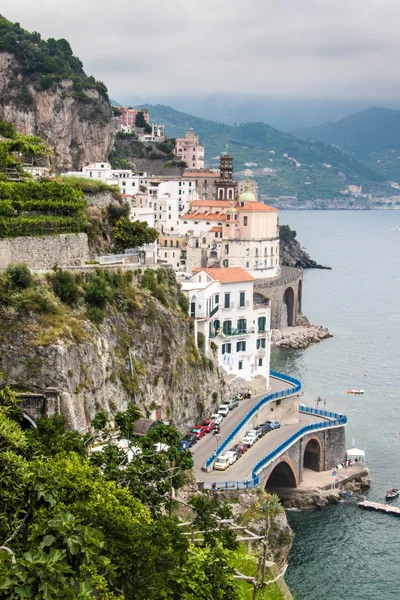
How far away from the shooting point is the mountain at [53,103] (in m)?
98.1

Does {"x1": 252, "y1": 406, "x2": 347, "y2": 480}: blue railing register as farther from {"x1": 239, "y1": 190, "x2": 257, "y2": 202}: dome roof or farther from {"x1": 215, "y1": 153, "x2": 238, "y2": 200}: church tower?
{"x1": 215, "y1": 153, "x2": 238, "y2": 200}: church tower

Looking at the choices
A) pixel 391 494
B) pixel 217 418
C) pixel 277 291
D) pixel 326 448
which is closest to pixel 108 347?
pixel 217 418

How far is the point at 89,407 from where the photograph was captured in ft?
118

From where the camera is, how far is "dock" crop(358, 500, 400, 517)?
44.2m

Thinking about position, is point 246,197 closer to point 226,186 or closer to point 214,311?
point 226,186

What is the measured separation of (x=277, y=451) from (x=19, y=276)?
49.9 feet

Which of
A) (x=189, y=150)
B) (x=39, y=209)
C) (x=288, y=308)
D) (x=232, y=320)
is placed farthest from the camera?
(x=189, y=150)

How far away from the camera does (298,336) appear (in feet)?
284

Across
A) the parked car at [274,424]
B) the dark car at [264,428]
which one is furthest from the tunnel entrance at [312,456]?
the dark car at [264,428]

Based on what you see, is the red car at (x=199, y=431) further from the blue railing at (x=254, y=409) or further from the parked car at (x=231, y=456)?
the parked car at (x=231, y=456)

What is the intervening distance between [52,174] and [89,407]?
20169mm

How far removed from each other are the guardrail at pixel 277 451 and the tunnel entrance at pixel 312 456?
947 millimetres

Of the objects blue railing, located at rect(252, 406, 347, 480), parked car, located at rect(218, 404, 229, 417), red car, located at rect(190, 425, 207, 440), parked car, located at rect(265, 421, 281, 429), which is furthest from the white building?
red car, located at rect(190, 425, 207, 440)

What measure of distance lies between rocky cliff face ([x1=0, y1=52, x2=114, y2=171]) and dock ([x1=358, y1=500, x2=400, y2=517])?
59.6m
